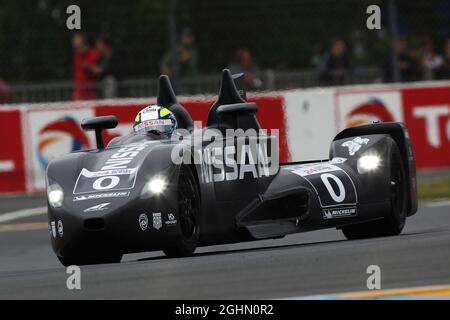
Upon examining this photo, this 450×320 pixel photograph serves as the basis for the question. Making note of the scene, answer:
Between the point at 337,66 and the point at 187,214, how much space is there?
10006 mm

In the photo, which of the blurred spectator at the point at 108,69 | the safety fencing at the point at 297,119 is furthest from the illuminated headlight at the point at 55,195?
the blurred spectator at the point at 108,69

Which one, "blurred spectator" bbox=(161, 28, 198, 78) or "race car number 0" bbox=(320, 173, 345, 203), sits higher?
"blurred spectator" bbox=(161, 28, 198, 78)

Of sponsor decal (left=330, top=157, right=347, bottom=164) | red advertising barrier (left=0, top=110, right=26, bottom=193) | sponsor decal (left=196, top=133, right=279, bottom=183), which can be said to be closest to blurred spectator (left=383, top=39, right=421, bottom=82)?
red advertising barrier (left=0, top=110, right=26, bottom=193)

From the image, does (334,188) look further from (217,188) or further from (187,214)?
(187,214)

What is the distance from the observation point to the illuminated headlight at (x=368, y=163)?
30.8 ft

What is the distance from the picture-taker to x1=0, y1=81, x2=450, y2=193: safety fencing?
15945mm

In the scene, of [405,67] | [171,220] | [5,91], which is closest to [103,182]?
[171,220]

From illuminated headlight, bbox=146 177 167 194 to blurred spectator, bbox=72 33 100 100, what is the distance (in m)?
9.43

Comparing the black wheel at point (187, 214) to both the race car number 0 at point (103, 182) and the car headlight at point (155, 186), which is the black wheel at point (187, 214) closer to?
the car headlight at point (155, 186)

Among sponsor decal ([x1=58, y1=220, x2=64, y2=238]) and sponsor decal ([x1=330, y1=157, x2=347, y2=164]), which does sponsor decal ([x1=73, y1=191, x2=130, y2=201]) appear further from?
sponsor decal ([x1=330, y1=157, x2=347, y2=164])

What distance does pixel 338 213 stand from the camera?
9203mm
